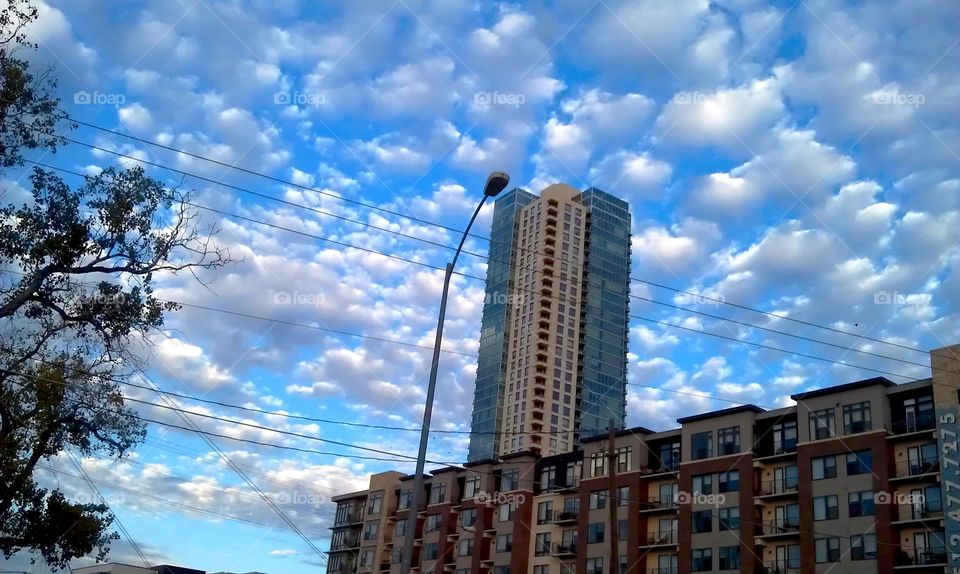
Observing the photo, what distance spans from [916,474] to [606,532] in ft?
79.4

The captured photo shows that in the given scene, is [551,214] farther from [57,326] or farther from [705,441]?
[57,326]

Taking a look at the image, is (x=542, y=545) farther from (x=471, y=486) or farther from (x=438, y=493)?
(x=438, y=493)

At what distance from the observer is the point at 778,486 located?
58.1 meters

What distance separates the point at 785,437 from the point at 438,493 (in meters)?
39.7

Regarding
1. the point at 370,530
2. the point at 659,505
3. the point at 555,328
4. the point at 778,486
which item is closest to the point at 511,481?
the point at 659,505

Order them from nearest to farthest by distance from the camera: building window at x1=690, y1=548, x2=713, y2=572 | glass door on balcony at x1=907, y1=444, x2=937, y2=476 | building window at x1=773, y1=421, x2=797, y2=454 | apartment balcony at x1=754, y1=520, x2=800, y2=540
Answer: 1. glass door on balcony at x1=907, y1=444, x2=937, y2=476
2. apartment balcony at x1=754, y1=520, x2=800, y2=540
3. building window at x1=773, y1=421, x2=797, y2=454
4. building window at x1=690, y1=548, x2=713, y2=572

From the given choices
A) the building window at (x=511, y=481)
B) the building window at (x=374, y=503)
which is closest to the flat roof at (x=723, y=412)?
the building window at (x=511, y=481)

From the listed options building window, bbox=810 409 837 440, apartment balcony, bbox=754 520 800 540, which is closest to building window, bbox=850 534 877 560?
apartment balcony, bbox=754 520 800 540

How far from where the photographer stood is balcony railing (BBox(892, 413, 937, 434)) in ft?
169

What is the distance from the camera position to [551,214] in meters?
180

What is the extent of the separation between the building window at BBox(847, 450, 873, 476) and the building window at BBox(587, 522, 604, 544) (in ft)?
71.2

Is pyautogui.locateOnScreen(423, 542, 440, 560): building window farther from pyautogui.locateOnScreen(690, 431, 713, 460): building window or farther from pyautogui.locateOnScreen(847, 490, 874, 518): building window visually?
pyautogui.locateOnScreen(847, 490, 874, 518): building window

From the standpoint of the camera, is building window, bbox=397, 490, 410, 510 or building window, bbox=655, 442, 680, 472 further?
building window, bbox=397, 490, 410, 510

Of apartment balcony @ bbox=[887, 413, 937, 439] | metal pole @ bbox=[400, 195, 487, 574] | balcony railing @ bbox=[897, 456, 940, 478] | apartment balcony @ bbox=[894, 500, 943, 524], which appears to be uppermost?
apartment balcony @ bbox=[887, 413, 937, 439]
